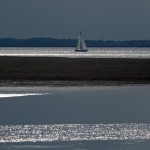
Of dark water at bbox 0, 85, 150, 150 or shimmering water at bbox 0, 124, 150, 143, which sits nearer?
dark water at bbox 0, 85, 150, 150

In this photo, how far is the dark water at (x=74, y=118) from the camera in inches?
983

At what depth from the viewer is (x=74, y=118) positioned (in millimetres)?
31500

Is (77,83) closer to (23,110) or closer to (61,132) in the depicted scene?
(23,110)

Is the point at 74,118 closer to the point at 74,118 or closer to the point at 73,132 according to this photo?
the point at 74,118

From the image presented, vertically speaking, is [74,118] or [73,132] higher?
[73,132]

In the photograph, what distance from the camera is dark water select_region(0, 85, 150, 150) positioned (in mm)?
24978

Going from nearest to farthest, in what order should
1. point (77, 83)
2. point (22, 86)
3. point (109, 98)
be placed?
point (109, 98) → point (22, 86) → point (77, 83)

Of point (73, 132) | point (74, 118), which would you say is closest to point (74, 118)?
point (74, 118)

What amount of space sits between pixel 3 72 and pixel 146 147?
129 ft

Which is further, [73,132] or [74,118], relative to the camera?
[74,118]

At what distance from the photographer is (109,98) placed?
130 feet

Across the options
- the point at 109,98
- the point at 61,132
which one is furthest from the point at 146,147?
the point at 109,98

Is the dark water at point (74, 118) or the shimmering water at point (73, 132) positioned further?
the shimmering water at point (73, 132)

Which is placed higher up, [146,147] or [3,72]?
[146,147]
